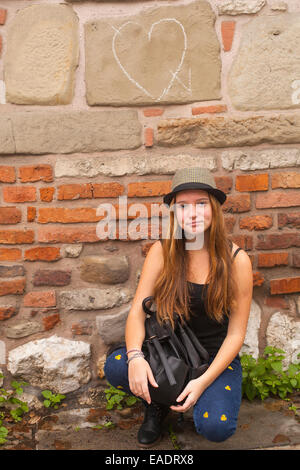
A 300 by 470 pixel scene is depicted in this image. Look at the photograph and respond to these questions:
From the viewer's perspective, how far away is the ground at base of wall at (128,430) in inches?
82.5

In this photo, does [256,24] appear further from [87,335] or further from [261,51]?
[87,335]

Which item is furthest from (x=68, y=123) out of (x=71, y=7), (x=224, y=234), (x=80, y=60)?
(x=224, y=234)

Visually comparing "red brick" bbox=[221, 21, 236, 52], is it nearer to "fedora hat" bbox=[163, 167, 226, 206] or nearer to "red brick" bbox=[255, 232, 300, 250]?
"fedora hat" bbox=[163, 167, 226, 206]

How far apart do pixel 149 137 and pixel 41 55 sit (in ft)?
2.31

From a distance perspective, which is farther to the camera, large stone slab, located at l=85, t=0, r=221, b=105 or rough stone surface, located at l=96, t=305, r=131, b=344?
rough stone surface, located at l=96, t=305, r=131, b=344

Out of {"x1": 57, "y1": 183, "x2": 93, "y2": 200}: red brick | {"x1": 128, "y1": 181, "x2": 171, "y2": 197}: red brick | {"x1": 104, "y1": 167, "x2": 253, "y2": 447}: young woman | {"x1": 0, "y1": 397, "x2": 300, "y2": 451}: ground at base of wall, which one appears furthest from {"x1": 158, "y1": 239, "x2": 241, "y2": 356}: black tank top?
{"x1": 57, "y1": 183, "x2": 93, "y2": 200}: red brick

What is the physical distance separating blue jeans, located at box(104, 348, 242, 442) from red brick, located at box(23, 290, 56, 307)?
0.58 metres

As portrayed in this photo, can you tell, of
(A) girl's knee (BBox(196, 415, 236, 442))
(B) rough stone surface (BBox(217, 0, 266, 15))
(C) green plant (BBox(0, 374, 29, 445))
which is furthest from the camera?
(B) rough stone surface (BBox(217, 0, 266, 15))

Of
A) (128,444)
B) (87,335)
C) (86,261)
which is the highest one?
(86,261)

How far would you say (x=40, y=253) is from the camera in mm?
2490

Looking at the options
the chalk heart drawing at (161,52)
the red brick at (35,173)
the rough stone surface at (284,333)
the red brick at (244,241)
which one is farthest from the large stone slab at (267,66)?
the rough stone surface at (284,333)

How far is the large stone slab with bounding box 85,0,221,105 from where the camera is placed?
2.43m

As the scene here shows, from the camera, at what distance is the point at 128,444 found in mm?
2123

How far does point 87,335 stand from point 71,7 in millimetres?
1750
